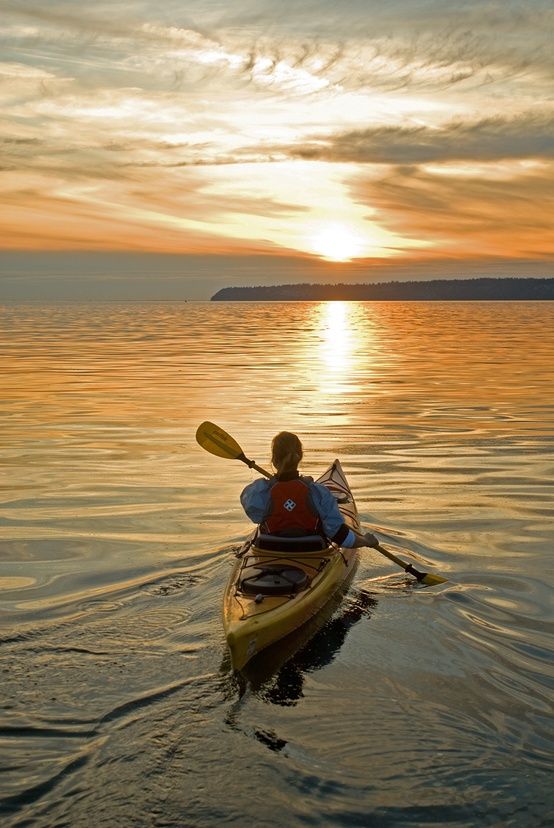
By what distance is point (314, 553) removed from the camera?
8414 millimetres

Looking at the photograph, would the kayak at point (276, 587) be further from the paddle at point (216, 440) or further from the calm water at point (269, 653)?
the paddle at point (216, 440)

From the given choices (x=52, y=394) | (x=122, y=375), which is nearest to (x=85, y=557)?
(x=52, y=394)

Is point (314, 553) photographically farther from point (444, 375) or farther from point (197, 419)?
point (444, 375)

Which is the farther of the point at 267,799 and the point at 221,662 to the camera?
the point at 221,662

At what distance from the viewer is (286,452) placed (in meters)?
8.05

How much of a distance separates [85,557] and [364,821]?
5.89 meters

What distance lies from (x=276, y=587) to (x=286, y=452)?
1283mm

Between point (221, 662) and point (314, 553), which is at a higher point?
point (314, 553)

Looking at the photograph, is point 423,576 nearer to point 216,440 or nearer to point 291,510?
point 291,510

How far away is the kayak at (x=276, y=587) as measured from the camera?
22.4 ft

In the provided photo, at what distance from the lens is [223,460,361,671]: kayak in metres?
6.84

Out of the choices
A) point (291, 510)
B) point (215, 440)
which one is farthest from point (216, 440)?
point (291, 510)

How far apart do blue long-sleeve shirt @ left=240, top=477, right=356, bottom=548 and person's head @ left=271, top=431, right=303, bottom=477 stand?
0.27m

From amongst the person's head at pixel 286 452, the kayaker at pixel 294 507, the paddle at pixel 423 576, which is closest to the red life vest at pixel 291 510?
the kayaker at pixel 294 507
